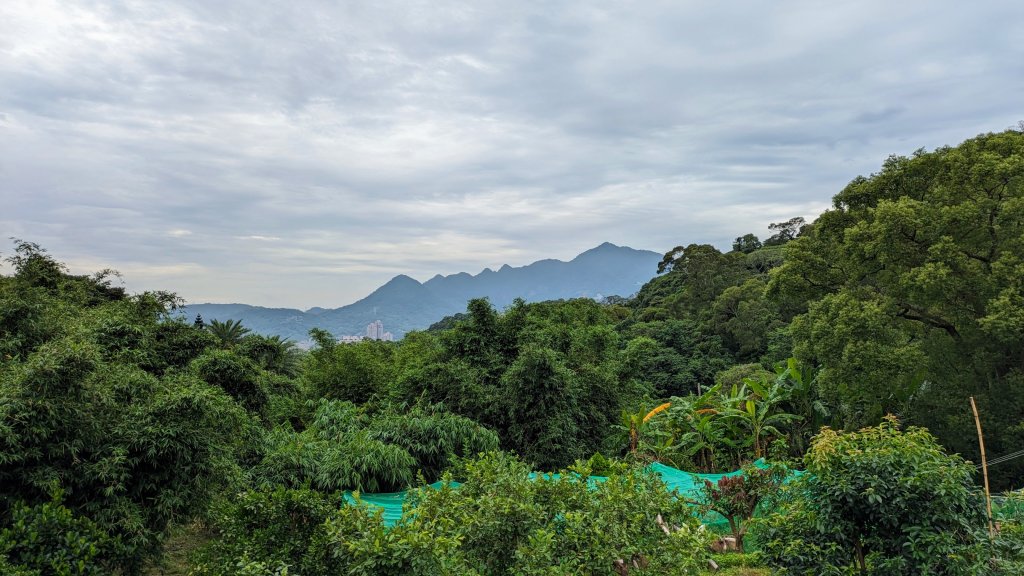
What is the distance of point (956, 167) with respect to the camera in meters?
9.76

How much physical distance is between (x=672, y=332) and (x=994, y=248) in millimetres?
19874

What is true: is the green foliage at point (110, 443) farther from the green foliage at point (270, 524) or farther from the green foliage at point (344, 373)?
the green foliage at point (344, 373)

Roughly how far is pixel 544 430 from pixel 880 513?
6.40 m

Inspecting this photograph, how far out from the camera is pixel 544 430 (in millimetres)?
Answer: 9875

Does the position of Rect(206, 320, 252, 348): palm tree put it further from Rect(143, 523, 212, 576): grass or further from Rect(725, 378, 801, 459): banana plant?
Rect(725, 378, 801, 459): banana plant

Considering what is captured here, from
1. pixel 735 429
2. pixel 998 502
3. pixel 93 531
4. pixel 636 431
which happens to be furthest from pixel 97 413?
pixel 735 429

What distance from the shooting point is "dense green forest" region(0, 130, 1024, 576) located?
366 cm

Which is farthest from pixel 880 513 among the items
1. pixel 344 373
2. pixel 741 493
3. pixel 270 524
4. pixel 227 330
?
pixel 227 330

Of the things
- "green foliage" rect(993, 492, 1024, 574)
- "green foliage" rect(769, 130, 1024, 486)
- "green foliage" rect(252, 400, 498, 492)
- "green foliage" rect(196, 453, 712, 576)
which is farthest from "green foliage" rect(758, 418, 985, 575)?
"green foliage" rect(769, 130, 1024, 486)

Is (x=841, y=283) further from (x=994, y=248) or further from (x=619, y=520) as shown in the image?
(x=619, y=520)

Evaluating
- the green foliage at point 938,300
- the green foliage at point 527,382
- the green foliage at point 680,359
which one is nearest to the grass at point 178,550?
the green foliage at point 527,382

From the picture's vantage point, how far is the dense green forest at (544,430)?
3664 mm

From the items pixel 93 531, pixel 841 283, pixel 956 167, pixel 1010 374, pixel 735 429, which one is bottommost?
pixel 735 429

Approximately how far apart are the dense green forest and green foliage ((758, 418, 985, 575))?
21 mm
